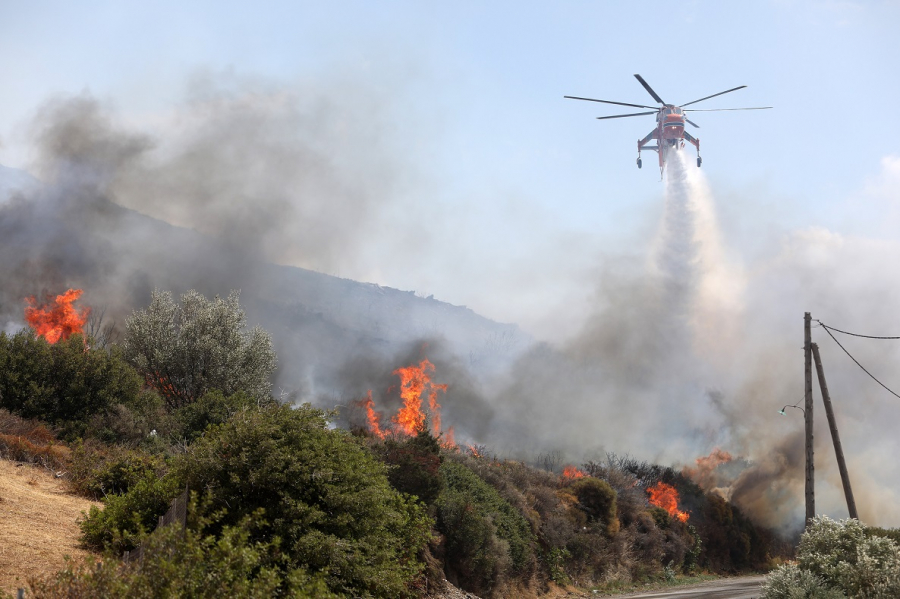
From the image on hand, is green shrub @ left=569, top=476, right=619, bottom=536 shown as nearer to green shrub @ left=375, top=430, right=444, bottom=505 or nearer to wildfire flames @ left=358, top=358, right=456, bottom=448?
wildfire flames @ left=358, top=358, right=456, bottom=448

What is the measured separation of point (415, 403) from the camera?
2426 inches

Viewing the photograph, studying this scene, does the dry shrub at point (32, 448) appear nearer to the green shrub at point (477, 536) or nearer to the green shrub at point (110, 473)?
the green shrub at point (110, 473)

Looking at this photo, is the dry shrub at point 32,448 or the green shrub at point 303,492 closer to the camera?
the green shrub at point 303,492

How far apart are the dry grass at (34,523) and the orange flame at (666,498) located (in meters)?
40.4

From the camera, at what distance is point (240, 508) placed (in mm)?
14352

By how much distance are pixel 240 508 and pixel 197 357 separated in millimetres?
27902

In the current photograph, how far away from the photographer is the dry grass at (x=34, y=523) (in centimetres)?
1272

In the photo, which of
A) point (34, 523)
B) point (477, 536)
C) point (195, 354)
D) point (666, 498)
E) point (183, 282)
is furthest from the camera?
point (183, 282)

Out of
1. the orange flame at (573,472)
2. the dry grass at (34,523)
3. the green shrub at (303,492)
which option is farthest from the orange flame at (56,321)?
the green shrub at (303,492)

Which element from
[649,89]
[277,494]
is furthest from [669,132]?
[277,494]

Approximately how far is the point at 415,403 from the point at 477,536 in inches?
1409

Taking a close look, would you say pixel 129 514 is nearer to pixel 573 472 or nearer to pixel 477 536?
pixel 477 536

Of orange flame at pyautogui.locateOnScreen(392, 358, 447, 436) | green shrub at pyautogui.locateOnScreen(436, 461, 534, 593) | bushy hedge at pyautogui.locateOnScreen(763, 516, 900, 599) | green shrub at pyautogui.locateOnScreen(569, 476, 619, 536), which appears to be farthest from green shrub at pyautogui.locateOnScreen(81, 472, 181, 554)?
orange flame at pyautogui.locateOnScreen(392, 358, 447, 436)

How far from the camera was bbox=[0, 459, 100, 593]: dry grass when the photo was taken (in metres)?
12.7
